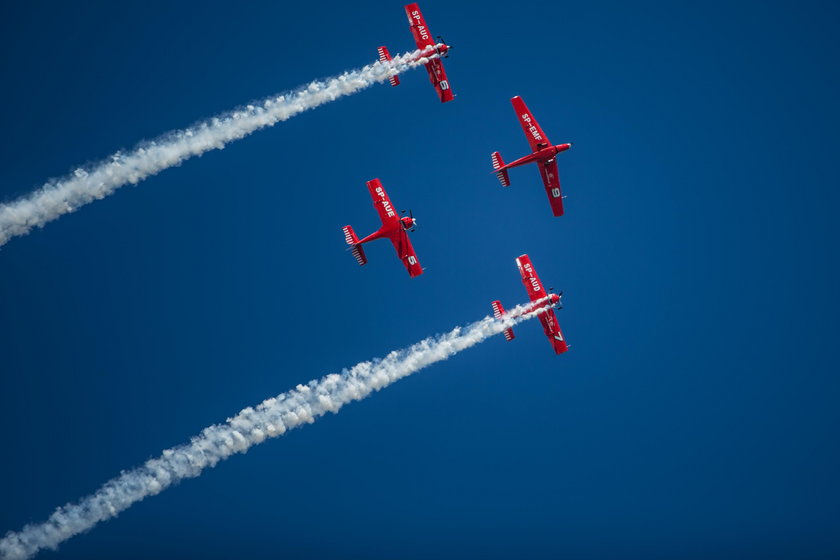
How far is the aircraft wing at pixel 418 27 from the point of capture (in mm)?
40500

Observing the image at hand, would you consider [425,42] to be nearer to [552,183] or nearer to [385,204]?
[385,204]

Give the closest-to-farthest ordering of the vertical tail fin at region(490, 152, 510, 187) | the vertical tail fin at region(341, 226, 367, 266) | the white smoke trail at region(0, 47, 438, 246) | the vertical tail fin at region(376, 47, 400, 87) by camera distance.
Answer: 1. the white smoke trail at region(0, 47, 438, 246)
2. the vertical tail fin at region(341, 226, 367, 266)
3. the vertical tail fin at region(376, 47, 400, 87)
4. the vertical tail fin at region(490, 152, 510, 187)

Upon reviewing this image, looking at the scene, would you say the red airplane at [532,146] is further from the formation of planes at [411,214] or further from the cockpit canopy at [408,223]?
the cockpit canopy at [408,223]

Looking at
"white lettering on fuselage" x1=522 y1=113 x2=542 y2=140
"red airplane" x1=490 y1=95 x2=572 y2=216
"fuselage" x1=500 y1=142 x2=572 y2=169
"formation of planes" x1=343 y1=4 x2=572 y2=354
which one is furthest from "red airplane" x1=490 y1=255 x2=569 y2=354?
"white lettering on fuselage" x1=522 y1=113 x2=542 y2=140

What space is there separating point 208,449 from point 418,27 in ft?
74.8

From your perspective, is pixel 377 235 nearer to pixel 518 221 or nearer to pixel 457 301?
pixel 457 301

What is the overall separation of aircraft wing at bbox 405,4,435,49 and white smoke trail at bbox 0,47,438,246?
0.38 metres

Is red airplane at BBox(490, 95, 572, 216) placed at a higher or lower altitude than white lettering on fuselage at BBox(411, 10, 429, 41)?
lower

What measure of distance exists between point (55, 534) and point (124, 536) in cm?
614

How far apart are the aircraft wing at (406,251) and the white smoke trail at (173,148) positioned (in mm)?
7941

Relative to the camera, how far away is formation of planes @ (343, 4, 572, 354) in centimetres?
3909

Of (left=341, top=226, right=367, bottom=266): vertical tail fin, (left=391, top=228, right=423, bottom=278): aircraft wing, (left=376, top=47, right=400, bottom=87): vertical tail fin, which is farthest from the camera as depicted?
(left=391, top=228, right=423, bottom=278): aircraft wing

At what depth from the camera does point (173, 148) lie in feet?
131

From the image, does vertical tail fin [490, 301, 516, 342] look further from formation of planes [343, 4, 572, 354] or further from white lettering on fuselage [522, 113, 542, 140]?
white lettering on fuselage [522, 113, 542, 140]
